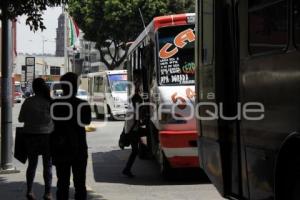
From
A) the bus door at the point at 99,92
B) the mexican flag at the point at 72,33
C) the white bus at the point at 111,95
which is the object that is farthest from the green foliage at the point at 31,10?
the mexican flag at the point at 72,33

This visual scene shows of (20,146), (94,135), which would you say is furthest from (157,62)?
(94,135)

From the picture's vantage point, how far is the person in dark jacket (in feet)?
25.4

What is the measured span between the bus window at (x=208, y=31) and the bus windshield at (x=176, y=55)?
291 centimetres

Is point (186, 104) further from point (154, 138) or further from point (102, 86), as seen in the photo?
point (102, 86)

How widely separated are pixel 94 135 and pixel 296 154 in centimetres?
1691

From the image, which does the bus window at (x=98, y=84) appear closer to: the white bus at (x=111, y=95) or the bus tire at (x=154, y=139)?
the white bus at (x=111, y=95)

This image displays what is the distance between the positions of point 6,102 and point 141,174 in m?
2.95

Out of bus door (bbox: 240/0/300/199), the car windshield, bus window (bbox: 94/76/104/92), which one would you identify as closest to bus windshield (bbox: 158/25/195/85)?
bus door (bbox: 240/0/300/199)

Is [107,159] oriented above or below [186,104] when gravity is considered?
below

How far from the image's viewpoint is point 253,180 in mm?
5562

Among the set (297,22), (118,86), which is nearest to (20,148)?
(297,22)

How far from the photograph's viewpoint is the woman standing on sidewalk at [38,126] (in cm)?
866

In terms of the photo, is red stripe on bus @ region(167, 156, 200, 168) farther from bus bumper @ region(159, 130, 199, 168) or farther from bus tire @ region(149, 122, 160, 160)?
bus tire @ region(149, 122, 160, 160)

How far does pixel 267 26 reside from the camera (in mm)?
5230
